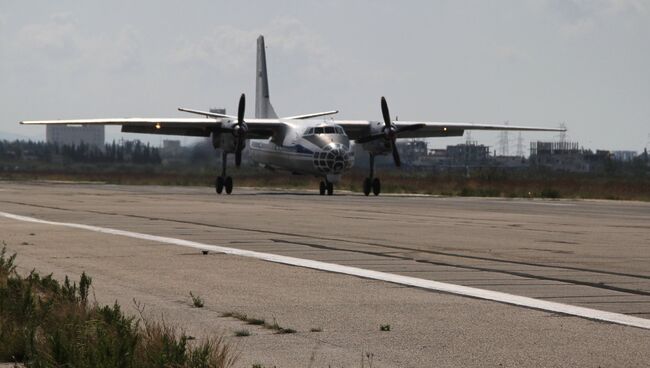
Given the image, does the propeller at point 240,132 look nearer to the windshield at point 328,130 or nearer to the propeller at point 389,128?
the windshield at point 328,130

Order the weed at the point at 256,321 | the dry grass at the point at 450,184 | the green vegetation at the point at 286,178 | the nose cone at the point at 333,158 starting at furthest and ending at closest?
the green vegetation at the point at 286,178 < the dry grass at the point at 450,184 < the nose cone at the point at 333,158 < the weed at the point at 256,321

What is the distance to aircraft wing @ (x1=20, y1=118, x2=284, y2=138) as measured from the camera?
54375 millimetres

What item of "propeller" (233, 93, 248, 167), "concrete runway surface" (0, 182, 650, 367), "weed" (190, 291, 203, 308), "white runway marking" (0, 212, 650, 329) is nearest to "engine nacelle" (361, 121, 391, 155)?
"propeller" (233, 93, 248, 167)

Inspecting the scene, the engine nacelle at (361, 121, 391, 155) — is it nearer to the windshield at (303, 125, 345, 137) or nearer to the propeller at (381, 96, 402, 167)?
the propeller at (381, 96, 402, 167)

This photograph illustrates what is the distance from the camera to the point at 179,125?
55.4 metres

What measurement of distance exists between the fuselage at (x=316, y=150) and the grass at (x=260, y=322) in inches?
1622

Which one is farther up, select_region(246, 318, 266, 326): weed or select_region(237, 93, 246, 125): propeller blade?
Result: select_region(237, 93, 246, 125): propeller blade

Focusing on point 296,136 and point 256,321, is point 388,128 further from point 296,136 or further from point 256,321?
point 256,321

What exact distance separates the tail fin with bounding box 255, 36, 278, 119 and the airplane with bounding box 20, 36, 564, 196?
8.10m

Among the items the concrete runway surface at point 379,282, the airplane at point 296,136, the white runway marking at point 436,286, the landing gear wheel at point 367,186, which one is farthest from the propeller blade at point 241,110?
the white runway marking at point 436,286

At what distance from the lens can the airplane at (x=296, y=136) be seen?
53.0 m

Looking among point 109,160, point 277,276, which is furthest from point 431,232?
point 109,160

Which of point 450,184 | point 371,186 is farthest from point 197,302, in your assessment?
point 450,184

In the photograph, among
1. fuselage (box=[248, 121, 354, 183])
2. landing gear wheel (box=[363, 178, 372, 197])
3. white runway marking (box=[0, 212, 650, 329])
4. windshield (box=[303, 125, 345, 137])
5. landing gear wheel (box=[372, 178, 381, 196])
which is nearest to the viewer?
white runway marking (box=[0, 212, 650, 329])
